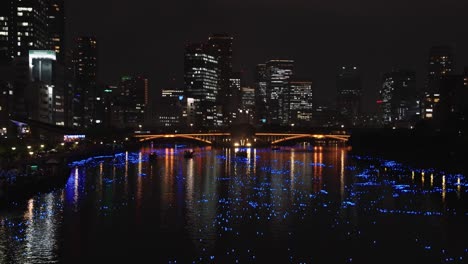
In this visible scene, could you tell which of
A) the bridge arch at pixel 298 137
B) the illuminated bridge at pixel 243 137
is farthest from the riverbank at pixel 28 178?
the bridge arch at pixel 298 137

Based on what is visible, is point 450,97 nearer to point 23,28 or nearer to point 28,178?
point 23,28

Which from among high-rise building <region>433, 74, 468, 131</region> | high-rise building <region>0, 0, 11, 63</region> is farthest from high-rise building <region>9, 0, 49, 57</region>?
high-rise building <region>433, 74, 468, 131</region>

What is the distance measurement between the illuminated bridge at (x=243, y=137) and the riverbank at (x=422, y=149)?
14373 mm

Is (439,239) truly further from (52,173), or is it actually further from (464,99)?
(464,99)

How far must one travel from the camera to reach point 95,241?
3753cm

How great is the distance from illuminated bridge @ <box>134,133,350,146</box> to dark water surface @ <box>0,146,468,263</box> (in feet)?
250

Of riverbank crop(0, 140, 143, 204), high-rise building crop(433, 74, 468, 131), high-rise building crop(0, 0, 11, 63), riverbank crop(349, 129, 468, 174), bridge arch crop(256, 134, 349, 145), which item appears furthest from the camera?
high-rise building crop(0, 0, 11, 63)

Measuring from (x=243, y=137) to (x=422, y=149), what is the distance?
7584 centimetres

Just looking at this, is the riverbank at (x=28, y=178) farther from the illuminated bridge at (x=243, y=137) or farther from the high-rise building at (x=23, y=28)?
the high-rise building at (x=23, y=28)

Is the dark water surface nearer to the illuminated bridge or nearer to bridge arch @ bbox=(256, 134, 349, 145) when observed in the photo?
bridge arch @ bbox=(256, 134, 349, 145)

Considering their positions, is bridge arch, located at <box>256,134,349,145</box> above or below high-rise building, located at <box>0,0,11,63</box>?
below

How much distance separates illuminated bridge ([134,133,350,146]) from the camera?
149 metres

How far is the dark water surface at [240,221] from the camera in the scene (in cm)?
3481

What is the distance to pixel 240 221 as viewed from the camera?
44.0 m
